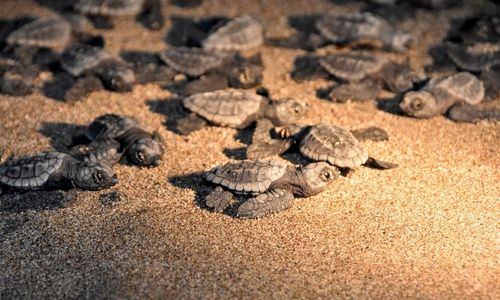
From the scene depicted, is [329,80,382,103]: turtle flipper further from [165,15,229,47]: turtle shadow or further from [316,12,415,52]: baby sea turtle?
[165,15,229,47]: turtle shadow

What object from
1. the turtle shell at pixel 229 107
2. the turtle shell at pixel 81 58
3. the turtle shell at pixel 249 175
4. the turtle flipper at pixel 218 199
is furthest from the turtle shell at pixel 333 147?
the turtle shell at pixel 81 58

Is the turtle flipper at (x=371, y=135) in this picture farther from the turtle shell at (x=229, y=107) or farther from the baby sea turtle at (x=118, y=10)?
the baby sea turtle at (x=118, y=10)

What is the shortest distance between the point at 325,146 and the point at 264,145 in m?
0.71

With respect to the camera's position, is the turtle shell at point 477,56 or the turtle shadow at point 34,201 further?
the turtle shell at point 477,56

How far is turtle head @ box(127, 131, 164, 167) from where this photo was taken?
17.9ft

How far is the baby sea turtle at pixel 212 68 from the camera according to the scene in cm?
671

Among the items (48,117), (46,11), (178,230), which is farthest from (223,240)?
(46,11)

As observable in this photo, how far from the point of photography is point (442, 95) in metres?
6.32

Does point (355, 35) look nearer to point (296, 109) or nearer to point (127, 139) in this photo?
point (296, 109)

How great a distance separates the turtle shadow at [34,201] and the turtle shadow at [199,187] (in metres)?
1.02

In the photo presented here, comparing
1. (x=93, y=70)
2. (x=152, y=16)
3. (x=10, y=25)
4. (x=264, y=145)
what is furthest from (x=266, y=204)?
(x=10, y=25)

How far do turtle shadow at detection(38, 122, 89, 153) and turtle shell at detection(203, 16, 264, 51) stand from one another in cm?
214

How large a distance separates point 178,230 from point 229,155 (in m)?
1.31

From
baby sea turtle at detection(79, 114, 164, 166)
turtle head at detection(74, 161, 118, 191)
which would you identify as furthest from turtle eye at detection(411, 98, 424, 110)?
turtle head at detection(74, 161, 118, 191)
